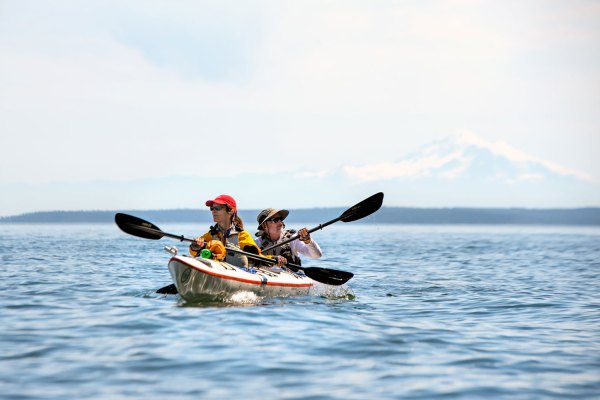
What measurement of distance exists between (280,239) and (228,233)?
1.52 meters

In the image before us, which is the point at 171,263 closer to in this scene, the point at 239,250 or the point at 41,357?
the point at 239,250

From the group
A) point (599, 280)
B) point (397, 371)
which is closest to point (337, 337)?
point (397, 371)

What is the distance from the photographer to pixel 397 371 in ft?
25.4

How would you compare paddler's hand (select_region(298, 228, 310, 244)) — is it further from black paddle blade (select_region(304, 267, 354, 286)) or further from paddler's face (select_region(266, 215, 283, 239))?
black paddle blade (select_region(304, 267, 354, 286))

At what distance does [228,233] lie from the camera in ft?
44.3

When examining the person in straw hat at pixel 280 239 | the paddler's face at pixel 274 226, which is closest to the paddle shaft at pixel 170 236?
the person in straw hat at pixel 280 239

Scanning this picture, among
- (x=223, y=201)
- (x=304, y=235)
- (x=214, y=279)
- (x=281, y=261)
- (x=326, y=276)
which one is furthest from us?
(x=326, y=276)

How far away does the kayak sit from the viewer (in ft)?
39.5

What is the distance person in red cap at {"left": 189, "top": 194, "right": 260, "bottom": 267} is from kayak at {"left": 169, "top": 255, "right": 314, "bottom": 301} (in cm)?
40

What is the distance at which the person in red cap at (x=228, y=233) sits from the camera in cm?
1319

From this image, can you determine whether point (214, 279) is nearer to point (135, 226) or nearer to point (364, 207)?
point (135, 226)

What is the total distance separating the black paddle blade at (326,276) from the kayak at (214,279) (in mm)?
A: 1629

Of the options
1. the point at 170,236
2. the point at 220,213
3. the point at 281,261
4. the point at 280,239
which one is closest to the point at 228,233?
the point at 220,213

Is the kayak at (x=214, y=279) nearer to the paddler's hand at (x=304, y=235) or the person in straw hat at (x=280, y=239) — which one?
the paddler's hand at (x=304, y=235)
